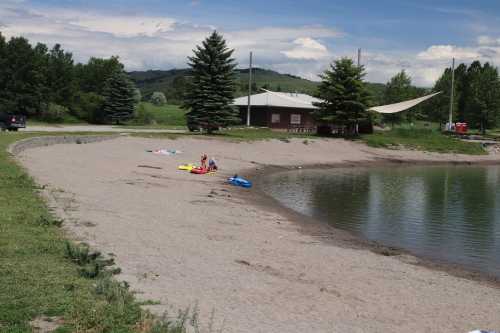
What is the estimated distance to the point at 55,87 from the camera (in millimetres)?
65438

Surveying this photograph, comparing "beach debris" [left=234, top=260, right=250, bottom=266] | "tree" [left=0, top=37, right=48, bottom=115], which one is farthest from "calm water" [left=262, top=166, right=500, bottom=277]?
"tree" [left=0, top=37, right=48, bottom=115]

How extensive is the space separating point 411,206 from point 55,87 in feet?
167

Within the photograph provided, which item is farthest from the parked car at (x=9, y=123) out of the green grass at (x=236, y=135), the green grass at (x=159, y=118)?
the green grass at (x=159, y=118)

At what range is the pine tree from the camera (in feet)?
216

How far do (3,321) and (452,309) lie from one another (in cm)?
675

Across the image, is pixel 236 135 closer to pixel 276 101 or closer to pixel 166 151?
pixel 166 151

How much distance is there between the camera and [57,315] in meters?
7.05

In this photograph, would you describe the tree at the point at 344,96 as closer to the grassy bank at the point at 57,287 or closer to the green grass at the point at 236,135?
the green grass at the point at 236,135

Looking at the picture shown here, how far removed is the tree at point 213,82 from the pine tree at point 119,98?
73.0 ft

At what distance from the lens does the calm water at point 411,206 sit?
53.9 ft

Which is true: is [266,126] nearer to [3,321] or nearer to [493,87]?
[493,87]

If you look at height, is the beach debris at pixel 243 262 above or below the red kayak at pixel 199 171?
below

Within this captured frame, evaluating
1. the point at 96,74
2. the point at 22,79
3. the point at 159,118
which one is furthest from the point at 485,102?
the point at 22,79

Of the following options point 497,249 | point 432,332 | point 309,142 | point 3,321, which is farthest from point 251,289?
point 309,142
